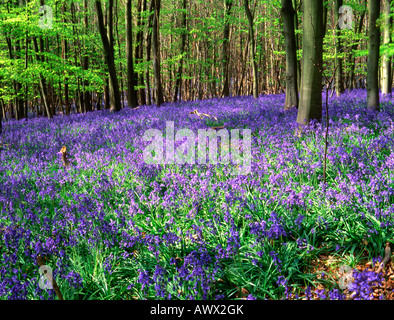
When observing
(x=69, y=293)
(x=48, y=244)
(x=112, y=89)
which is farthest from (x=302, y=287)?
(x=112, y=89)

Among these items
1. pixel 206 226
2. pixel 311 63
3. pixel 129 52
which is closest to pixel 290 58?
pixel 311 63

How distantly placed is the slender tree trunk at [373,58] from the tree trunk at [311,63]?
261cm

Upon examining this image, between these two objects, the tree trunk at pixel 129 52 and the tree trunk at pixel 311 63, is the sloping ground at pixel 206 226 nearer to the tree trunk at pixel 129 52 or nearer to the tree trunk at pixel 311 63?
the tree trunk at pixel 311 63

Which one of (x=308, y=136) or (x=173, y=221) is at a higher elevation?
(x=308, y=136)

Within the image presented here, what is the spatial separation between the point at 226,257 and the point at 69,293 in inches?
55.4

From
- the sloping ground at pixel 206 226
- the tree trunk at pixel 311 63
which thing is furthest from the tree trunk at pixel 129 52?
the tree trunk at pixel 311 63

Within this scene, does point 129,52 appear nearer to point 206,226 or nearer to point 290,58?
point 290,58

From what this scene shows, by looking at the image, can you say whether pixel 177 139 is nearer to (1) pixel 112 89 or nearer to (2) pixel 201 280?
(2) pixel 201 280

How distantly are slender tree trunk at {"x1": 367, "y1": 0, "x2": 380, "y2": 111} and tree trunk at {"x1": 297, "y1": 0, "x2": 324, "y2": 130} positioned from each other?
261cm

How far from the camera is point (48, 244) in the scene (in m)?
2.92

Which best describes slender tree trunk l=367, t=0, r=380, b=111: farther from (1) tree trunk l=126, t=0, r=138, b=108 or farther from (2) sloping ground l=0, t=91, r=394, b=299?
(1) tree trunk l=126, t=0, r=138, b=108

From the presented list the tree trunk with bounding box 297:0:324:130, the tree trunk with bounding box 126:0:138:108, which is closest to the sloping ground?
the tree trunk with bounding box 297:0:324:130

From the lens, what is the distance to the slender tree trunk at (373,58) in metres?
7.82
